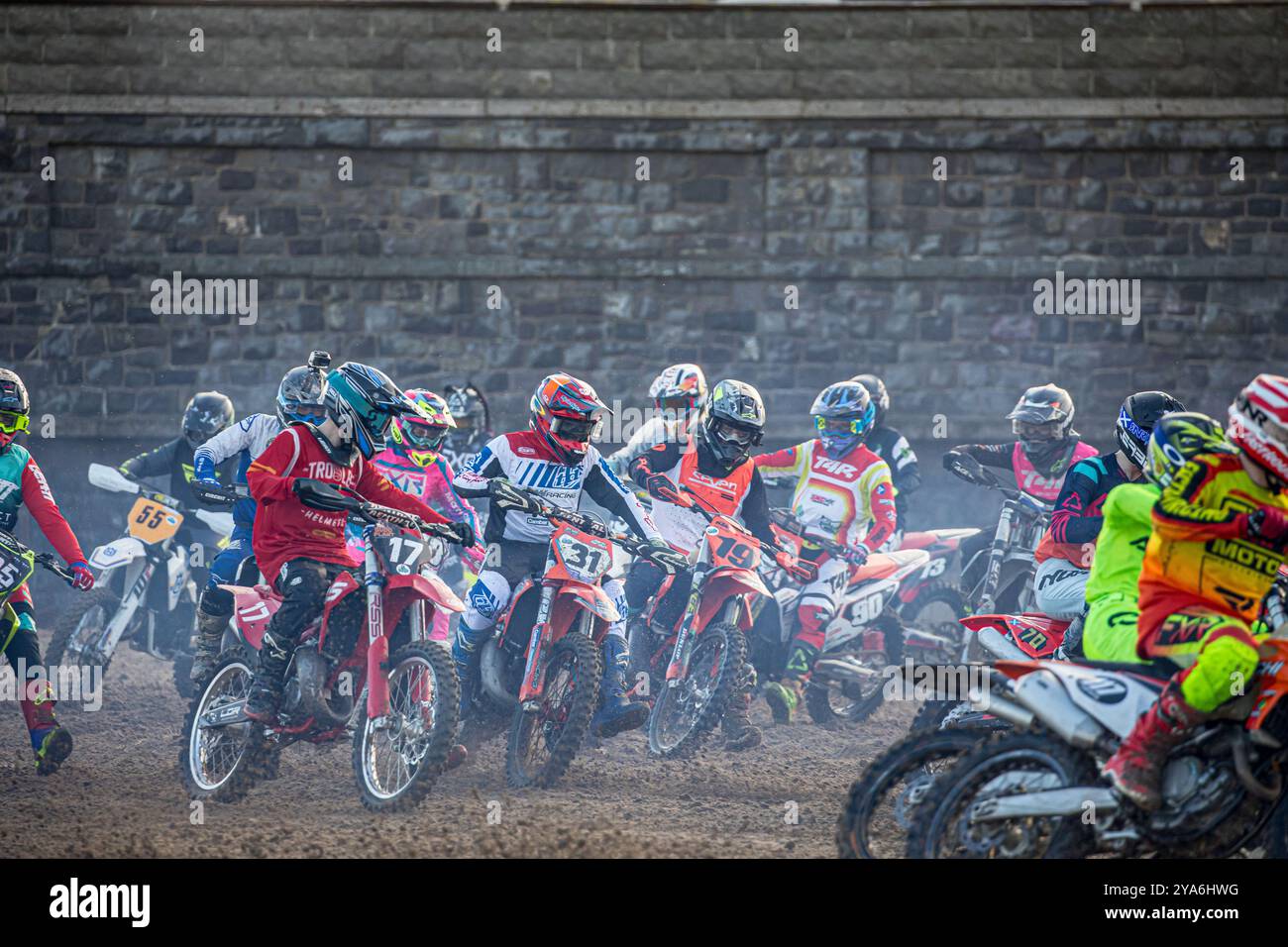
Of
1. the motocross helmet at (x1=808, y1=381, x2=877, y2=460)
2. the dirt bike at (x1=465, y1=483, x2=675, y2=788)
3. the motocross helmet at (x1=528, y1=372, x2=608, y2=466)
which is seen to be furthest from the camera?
the motocross helmet at (x1=808, y1=381, x2=877, y2=460)

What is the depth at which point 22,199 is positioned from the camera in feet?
55.4

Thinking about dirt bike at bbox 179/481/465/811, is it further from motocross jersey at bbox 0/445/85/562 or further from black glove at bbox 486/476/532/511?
motocross jersey at bbox 0/445/85/562

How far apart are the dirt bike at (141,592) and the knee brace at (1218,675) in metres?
7.57

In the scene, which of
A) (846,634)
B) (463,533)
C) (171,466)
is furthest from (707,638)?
(171,466)

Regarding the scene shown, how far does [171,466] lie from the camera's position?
1162 centimetres

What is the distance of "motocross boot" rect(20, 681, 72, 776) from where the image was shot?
827 centimetres

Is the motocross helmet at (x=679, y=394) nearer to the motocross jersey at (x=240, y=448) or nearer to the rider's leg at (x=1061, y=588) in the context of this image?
the motocross jersey at (x=240, y=448)

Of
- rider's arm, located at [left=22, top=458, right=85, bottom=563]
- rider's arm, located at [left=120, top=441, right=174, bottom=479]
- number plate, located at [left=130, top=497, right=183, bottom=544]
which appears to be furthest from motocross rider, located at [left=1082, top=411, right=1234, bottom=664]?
rider's arm, located at [left=120, top=441, right=174, bottom=479]

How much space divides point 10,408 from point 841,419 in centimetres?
542

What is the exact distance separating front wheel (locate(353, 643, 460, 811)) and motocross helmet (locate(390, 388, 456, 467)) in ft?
9.53

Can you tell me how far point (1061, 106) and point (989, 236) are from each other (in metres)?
1.59

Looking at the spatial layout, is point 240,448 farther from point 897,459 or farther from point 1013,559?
point 1013,559

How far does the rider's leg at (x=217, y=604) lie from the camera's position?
29.6ft

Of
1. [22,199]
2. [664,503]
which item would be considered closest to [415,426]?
[664,503]
